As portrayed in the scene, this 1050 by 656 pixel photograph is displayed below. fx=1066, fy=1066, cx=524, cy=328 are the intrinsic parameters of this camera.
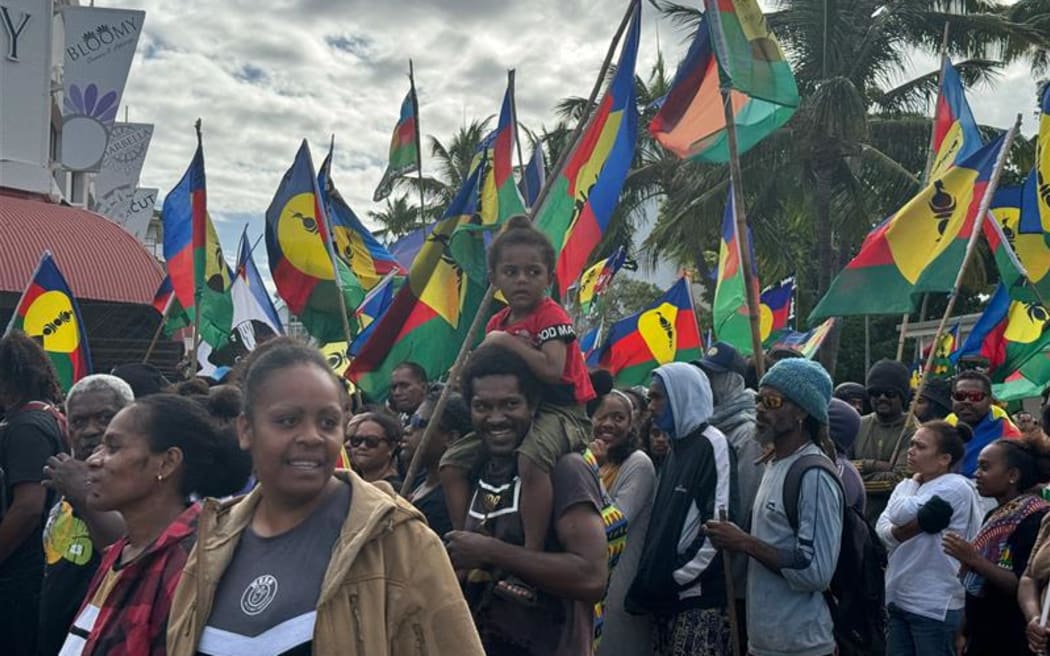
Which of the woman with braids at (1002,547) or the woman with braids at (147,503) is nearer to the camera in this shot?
the woman with braids at (147,503)

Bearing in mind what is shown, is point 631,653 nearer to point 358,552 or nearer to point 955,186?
point 358,552

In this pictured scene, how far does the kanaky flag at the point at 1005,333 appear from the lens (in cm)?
862

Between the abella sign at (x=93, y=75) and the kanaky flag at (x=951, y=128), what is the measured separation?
56.2 feet

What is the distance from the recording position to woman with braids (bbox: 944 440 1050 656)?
455cm

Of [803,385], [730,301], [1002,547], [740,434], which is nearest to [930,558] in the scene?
[1002,547]

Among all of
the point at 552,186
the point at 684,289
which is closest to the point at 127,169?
the point at 684,289

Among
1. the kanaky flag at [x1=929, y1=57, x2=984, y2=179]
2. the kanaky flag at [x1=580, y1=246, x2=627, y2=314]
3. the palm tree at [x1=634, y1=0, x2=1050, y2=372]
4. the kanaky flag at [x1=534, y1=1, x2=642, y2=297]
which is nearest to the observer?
the kanaky flag at [x1=534, y1=1, x2=642, y2=297]

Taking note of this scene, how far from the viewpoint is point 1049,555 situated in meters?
4.00

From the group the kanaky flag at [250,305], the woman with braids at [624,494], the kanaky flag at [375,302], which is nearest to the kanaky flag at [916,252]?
the woman with braids at [624,494]


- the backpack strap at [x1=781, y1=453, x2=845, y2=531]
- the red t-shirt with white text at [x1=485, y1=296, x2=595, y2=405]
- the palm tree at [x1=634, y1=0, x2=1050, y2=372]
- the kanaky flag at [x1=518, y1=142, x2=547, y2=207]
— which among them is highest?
the palm tree at [x1=634, y1=0, x2=1050, y2=372]

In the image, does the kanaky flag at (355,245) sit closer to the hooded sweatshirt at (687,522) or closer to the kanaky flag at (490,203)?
the kanaky flag at (490,203)

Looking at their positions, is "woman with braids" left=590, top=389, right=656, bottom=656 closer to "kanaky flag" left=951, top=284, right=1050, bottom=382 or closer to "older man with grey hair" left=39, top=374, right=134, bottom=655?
"older man with grey hair" left=39, top=374, right=134, bottom=655

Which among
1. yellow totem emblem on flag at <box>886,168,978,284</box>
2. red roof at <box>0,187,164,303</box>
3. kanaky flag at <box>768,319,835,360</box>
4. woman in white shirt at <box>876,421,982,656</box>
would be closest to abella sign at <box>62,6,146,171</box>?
red roof at <box>0,187,164,303</box>

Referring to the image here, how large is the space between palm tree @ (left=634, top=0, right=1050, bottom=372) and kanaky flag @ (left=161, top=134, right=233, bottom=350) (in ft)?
41.8
